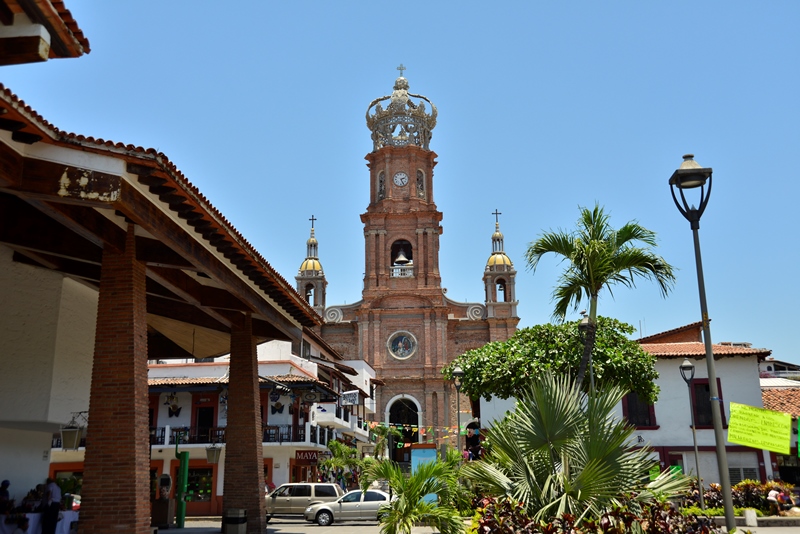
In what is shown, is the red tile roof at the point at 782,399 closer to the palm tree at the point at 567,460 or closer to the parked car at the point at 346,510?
the parked car at the point at 346,510

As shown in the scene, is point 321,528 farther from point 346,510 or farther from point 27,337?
point 27,337

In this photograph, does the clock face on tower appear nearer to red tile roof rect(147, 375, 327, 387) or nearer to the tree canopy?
red tile roof rect(147, 375, 327, 387)

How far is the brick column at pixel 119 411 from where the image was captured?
10195 millimetres

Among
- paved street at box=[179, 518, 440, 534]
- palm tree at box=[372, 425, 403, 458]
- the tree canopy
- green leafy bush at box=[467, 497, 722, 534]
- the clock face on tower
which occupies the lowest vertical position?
paved street at box=[179, 518, 440, 534]

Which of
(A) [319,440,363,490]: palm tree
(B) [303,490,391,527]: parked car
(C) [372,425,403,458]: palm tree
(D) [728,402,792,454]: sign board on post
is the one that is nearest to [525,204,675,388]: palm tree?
(D) [728,402,792,454]: sign board on post

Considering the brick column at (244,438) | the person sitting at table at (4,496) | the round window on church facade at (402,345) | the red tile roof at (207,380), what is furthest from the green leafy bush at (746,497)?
the round window on church facade at (402,345)

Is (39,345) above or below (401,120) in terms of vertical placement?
below

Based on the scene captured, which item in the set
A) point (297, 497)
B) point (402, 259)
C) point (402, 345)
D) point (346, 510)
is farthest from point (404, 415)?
point (346, 510)

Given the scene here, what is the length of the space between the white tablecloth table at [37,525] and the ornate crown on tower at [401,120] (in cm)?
4603

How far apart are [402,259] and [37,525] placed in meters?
41.6

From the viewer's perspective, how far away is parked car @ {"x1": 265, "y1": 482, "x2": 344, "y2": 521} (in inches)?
1071

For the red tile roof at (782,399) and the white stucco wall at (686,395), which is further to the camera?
the red tile roof at (782,399)

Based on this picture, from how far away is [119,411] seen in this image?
10.5 metres

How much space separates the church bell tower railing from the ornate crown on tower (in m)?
9.35
